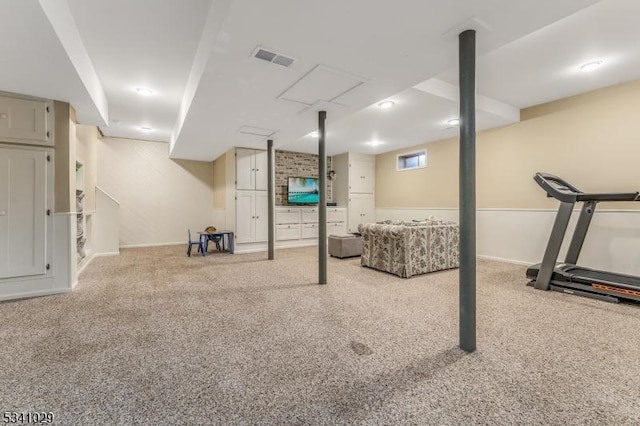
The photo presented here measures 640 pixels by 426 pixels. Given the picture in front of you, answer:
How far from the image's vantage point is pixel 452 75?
3535 mm

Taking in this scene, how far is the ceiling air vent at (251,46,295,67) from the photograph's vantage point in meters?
2.35

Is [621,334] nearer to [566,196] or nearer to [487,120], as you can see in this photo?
[566,196]

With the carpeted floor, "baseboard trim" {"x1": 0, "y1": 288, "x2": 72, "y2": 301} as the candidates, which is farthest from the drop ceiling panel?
"baseboard trim" {"x1": 0, "y1": 288, "x2": 72, "y2": 301}

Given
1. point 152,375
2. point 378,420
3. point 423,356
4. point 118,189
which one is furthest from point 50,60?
point 118,189

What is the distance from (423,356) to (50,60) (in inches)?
153

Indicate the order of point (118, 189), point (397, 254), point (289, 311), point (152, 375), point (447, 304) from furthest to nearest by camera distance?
point (118, 189)
point (397, 254)
point (447, 304)
point (289, 311)
point (152, 375)

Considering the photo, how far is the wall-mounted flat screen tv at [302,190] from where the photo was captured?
723 centimetres

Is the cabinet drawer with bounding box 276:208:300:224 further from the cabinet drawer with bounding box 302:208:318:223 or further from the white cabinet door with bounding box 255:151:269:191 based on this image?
the white cabinet door with bounding box 255:151:269:191

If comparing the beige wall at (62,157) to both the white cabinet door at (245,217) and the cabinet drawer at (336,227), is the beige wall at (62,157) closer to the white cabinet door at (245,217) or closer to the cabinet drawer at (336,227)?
the white cabinet door at (245,217)

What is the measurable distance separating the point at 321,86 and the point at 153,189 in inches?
239

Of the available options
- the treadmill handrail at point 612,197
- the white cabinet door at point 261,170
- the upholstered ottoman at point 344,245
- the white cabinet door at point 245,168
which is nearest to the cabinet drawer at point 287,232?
the white cabinet door at point 261,170

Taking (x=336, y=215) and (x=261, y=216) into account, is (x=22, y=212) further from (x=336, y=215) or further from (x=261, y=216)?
(x=336, y=215)

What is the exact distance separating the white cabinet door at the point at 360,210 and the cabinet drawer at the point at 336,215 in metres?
0.18

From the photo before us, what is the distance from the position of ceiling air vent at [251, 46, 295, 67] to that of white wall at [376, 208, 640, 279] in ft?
15.3
